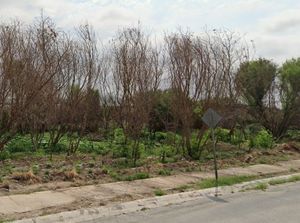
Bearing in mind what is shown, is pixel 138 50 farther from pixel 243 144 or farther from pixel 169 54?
pixel 243 144

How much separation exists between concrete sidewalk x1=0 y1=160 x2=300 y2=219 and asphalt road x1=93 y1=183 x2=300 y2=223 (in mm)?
1194

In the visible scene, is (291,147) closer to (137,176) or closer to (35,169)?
(137,176)

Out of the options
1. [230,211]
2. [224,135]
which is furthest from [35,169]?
[224,135]

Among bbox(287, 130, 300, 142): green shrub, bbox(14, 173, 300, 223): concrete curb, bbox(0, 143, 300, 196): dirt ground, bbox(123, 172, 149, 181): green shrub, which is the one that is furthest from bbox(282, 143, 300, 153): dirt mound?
bbox(123, 172, 149, 181): green shrub

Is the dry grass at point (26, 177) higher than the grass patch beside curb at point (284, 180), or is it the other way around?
the dry grass at point (26, 177)

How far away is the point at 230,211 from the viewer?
9031 mm

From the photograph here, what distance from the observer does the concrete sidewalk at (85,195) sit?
29.8ft

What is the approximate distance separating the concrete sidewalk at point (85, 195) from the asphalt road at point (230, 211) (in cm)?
119

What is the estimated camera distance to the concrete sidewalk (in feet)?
29.8

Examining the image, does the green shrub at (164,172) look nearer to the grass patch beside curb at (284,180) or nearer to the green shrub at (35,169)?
the grass patch beside curb at (284,180)

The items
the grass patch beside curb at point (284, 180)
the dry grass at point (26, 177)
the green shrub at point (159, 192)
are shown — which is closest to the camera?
the green shrub at point (159, 192)

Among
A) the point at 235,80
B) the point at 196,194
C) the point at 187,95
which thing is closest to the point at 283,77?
the point at 235,80

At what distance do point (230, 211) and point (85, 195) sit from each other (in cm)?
321

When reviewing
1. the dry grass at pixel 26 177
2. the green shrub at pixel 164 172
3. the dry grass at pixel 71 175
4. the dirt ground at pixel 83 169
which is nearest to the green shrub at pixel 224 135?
the dirt ground at pixel 83 169
